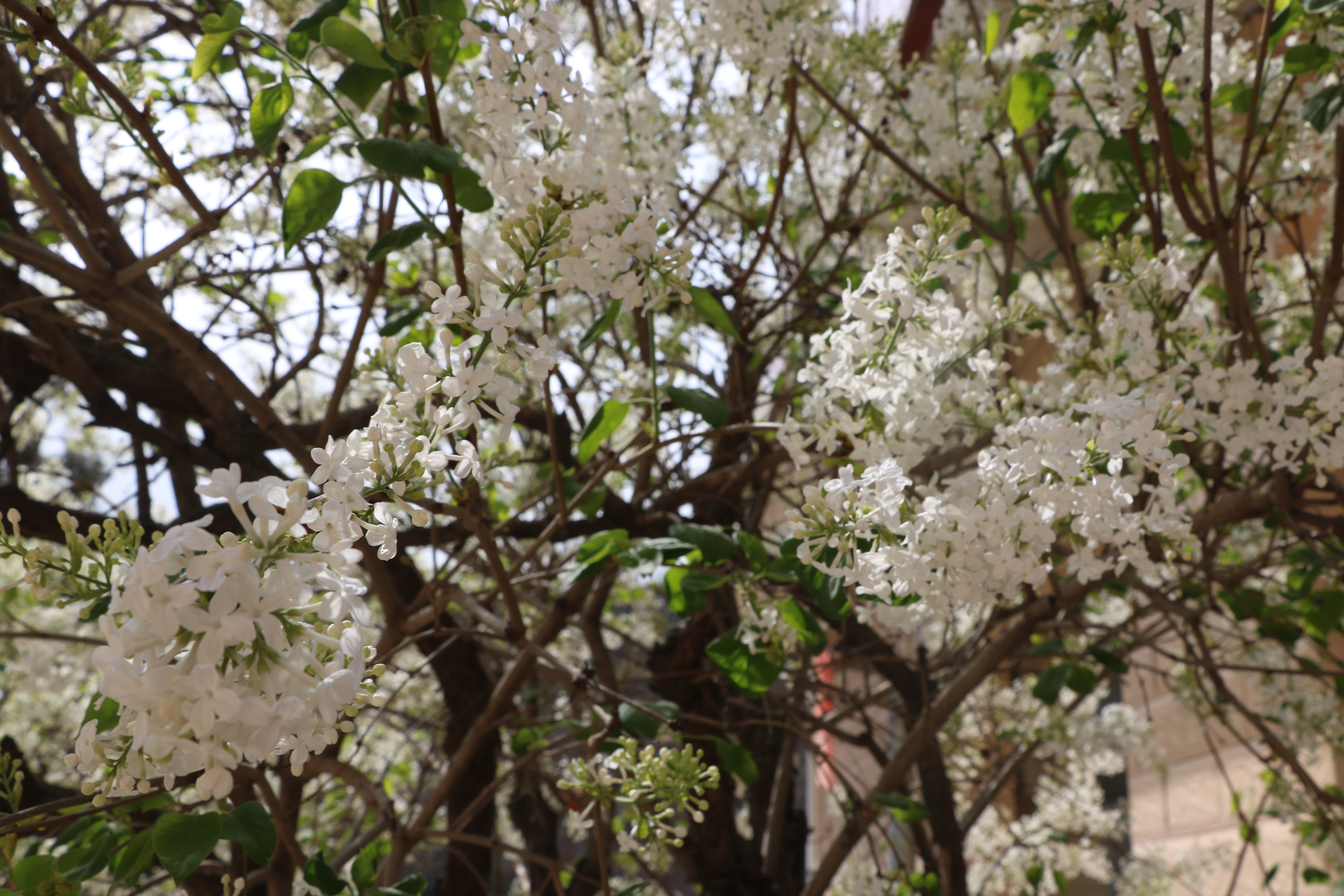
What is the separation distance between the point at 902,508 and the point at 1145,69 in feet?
2.73

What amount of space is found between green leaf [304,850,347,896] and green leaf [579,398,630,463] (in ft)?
1.95

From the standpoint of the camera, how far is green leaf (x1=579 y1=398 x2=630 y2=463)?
4.02 feet

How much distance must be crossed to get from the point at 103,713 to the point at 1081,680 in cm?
175

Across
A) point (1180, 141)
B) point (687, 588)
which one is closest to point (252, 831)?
point (687, 588)

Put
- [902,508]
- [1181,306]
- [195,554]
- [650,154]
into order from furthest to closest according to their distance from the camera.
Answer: [650,154], [1181,306], [902,508], [195,554]

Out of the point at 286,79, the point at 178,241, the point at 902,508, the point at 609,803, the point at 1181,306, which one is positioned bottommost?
the point at 609,803

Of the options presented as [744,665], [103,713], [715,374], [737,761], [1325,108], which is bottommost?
[103,713]

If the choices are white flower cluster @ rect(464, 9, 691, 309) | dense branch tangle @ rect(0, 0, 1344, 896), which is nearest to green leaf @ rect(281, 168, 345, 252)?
dense branch tangle @ rect(0, 0, 1344, 896)

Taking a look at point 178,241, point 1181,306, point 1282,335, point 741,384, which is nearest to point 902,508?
point 1181,306

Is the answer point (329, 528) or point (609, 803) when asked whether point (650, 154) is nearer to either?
point (609, 803)

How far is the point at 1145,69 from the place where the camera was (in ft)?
4.33

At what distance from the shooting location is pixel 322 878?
108 cm

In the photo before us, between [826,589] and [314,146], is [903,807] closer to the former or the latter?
[826,589]

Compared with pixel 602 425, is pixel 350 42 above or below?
above
